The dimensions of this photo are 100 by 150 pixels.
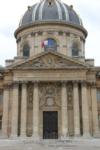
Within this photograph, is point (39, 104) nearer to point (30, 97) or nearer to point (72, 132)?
point (30, 97)

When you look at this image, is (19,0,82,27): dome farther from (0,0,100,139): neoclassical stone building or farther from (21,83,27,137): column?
(21,83,27,137): column

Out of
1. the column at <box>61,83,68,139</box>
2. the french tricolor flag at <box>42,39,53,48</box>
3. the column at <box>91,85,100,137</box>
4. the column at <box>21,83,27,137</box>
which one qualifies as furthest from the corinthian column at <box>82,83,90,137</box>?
the french tricolor flag at <box>42,39,53,48</box>

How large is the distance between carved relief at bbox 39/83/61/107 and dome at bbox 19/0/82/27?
41.0 ft

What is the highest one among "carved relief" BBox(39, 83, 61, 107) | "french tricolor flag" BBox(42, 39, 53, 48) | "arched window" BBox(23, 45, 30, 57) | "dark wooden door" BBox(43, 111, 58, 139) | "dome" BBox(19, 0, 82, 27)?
"dome" BBox(19, 0, 82, 27)

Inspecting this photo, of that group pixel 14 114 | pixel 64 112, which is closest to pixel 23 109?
pixel 14 114

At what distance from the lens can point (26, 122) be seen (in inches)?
1839

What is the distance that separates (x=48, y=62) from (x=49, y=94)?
13.7 feet

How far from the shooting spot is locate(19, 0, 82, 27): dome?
57031 millimetres

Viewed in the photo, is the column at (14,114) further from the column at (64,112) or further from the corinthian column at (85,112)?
the corinthian column at (85,112)

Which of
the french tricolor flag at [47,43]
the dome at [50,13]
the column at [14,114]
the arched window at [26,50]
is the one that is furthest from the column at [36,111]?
the dome at [50,13]

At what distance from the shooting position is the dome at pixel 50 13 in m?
57.0

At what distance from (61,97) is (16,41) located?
53.3 feet

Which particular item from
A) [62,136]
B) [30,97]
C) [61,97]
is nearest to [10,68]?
[30,97]

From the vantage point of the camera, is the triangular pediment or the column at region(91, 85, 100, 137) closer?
the column at region(91, 85, 100, 137)
